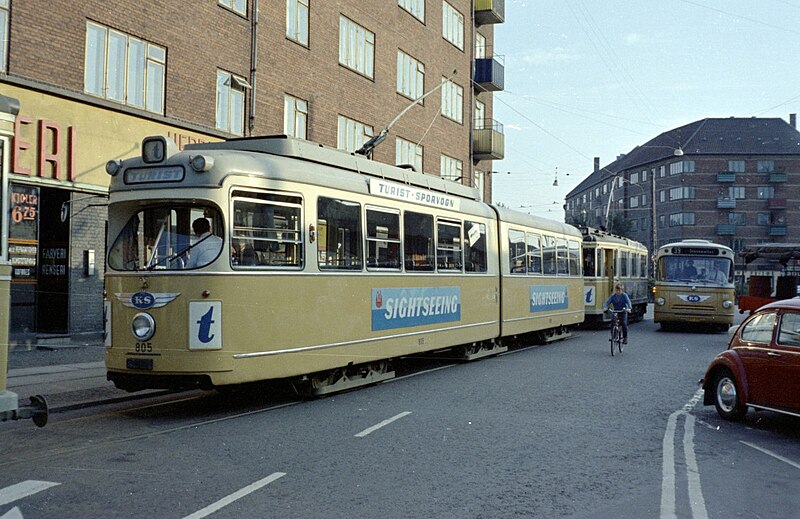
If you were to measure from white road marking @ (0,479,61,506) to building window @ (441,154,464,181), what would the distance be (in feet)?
89.8

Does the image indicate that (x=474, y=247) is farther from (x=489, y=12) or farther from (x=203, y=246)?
(x=489, y=12)

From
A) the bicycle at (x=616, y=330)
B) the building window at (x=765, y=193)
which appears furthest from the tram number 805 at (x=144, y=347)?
the building window at (x=765, y=193)

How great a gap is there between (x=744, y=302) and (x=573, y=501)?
18.8m

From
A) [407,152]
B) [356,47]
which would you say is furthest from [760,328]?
[407,152]

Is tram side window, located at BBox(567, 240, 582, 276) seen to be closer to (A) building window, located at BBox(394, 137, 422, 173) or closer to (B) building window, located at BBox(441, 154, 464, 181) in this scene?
(A) building window, located at BBox(394, 137, 422, 173)

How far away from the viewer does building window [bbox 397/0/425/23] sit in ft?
97.4

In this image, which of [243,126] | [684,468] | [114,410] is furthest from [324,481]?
[243,126]

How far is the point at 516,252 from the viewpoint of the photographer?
1791cm

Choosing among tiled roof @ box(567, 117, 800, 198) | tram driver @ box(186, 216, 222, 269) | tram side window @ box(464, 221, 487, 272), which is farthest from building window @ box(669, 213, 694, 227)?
tram driver @ box(186, 216, 222, 269)

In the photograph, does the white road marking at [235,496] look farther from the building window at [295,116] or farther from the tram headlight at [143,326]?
the building window at [295,116]

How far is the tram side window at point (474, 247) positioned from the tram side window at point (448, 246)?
0.37 meters

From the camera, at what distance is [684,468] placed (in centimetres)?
704

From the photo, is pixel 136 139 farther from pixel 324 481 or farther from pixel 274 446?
pixel 324 481

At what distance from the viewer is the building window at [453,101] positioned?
1312 inches
